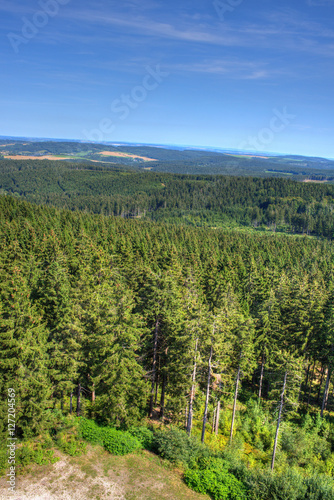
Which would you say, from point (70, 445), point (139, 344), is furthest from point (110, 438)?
point (139, 344)

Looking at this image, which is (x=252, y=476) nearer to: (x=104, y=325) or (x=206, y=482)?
(x=206, y=482)

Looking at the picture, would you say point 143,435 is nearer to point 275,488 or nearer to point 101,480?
point 101,480

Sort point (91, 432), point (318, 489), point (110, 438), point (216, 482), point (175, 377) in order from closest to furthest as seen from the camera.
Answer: point (318, 489) → point (216, 482) → point (110, 438) → point (91, 432) → point (175, 377)

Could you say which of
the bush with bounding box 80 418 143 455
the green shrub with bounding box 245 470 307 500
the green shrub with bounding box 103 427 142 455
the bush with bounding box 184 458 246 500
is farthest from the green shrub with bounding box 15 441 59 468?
the green shrub with bounding box 245 470 307 500

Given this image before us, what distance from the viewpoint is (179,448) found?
20.8m

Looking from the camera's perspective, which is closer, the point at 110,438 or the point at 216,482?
the point at 216,482

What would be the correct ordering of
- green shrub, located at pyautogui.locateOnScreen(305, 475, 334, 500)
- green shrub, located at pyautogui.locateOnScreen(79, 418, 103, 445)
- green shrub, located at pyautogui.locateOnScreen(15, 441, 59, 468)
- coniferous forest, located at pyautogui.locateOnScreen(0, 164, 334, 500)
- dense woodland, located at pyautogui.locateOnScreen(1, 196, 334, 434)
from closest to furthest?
green shrub, located at pyautogui.locateOnScreen(305, 475, 334, 500)
green shrub, located at pyautogui.locateOnScreen(15, 441, 59, 468)
coniferous forest, located at pyautogui.locateOnScreen(0, 164, 334, 500)
dense woodland, located at pyautogui.locateOnScreen(1, 196, 334, 434)
green shrub, located at pyautogui.locateOnScreen(79, 418, 103, 445)

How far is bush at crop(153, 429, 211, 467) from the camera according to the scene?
20.5 metres

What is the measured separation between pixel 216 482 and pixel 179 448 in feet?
10.4

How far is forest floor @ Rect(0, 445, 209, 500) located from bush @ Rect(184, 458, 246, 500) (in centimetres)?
44

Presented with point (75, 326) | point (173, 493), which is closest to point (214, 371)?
point (173, 493)

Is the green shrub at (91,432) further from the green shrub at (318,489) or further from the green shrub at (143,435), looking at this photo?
the green shrub at (318,489)

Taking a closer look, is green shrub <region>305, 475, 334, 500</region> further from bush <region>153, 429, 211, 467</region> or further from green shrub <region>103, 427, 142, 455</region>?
green shrub <region>103, 427, 142, 455</region>

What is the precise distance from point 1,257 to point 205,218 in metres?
168
